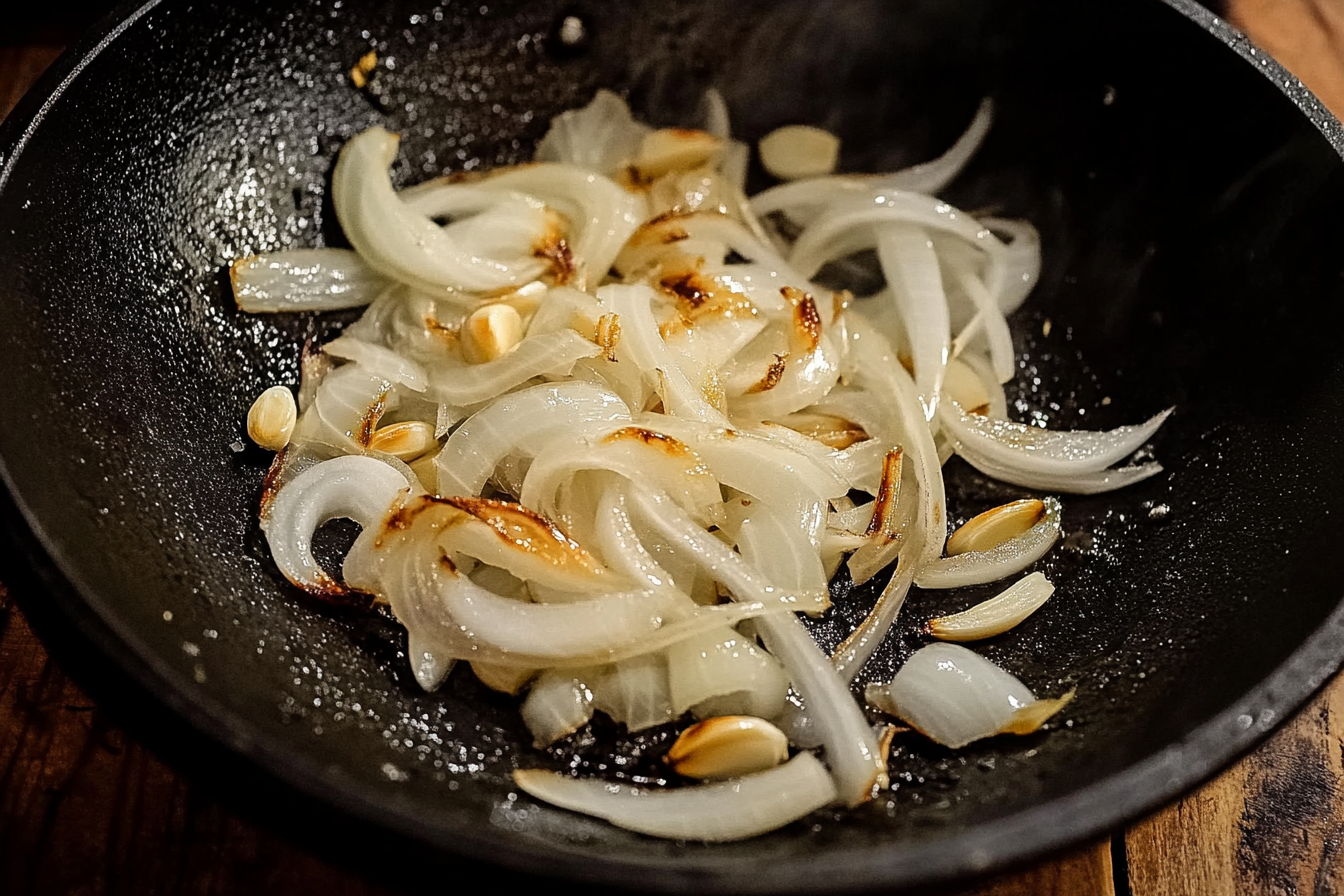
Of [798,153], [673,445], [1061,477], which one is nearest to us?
[673,445]

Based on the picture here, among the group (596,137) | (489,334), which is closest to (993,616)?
(489,334)

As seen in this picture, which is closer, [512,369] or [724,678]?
[724,678]

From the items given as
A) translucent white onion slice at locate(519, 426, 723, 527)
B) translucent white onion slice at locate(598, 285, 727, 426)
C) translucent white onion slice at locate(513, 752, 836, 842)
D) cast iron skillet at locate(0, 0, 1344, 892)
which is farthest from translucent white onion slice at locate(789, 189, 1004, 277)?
translucent white onion slice at locate(513, 752, 836, 842)

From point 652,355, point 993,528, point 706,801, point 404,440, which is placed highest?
point 652,355

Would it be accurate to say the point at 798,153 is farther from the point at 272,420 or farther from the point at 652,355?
the point at 272,420

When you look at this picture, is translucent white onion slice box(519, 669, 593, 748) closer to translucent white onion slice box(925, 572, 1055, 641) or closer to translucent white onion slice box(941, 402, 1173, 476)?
translucent white onion slice box(925, 572, 1055, 641)

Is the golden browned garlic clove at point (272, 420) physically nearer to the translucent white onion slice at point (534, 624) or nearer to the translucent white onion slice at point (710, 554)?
the translucent white onion slice at point (534, 624)

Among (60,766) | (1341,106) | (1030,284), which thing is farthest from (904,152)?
(60,766)

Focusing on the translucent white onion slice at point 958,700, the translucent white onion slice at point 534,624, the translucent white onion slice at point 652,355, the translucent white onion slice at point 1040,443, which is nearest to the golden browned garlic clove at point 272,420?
the translucent white onion slice at point 534,624

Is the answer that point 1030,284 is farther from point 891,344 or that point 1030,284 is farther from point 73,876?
point 73,876
